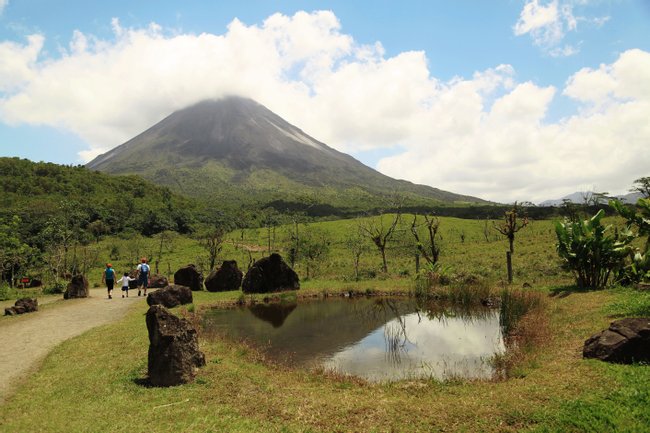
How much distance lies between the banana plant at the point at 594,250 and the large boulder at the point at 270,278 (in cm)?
1738

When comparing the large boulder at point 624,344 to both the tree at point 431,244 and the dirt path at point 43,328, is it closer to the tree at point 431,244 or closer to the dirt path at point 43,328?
the dirt path at point 43,328

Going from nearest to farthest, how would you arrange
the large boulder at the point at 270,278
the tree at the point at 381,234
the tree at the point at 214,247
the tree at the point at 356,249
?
the large boulder at the point at 270,278
the tree at the point at 356,249
the tree at the point at 381,234
the tree at the point at 214,247

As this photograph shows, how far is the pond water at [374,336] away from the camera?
12.8m

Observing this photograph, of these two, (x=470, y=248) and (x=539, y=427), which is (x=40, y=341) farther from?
(x=470, y=248)

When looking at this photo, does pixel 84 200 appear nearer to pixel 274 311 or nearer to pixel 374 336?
pixel 274 311

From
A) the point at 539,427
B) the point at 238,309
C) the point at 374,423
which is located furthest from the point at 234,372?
the point at 238,309

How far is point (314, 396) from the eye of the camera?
938 centimetres

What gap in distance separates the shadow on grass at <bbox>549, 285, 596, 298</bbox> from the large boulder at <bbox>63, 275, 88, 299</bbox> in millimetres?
27270

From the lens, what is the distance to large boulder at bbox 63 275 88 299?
2485 cm

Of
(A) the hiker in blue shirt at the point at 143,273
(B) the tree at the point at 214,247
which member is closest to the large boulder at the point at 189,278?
(A) the hiker in blue shirt at the point at 143,273

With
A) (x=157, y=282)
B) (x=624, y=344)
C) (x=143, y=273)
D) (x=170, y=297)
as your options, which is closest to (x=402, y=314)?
(x=624, y=344)

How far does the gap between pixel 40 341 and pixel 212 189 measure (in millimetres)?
169508

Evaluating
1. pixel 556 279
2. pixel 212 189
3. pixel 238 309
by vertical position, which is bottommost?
pixel 238 309

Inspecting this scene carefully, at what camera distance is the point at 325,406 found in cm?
862
